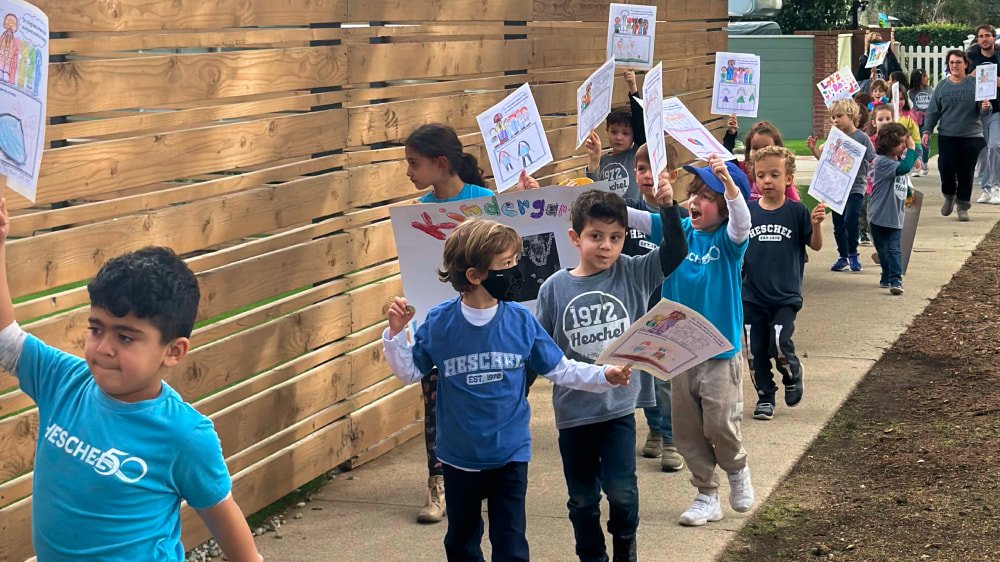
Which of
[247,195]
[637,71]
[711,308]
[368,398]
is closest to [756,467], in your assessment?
[711,308]

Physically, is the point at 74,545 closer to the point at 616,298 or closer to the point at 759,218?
the point at 616,298

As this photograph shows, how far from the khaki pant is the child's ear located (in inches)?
142

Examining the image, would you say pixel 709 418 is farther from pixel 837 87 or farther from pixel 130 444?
pixel 837 87

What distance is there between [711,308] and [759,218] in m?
1.92

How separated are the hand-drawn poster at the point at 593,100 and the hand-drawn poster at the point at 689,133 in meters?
0.62

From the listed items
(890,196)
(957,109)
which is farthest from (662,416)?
(957,109)

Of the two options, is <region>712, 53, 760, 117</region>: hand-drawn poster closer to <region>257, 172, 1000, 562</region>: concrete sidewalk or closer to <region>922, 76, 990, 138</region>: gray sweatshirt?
<region>257, 172, 1000, 562</region>: concrete sidewalk

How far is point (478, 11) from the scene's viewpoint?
839 cm

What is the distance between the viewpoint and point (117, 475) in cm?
Result: 305

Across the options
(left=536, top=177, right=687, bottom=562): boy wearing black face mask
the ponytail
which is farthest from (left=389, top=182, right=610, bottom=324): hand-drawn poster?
(left=536, top=177, right=687, bottom=562): boy wearing black face mask

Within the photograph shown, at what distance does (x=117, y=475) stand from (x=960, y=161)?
16.2 metres

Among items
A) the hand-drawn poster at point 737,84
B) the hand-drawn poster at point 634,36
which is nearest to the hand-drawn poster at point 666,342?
the hand-drawn poster at point 634,36

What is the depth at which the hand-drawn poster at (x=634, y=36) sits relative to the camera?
952 cm

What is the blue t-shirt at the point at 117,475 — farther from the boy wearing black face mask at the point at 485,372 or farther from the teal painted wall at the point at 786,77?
the teal painted wall at the point at 786,77
